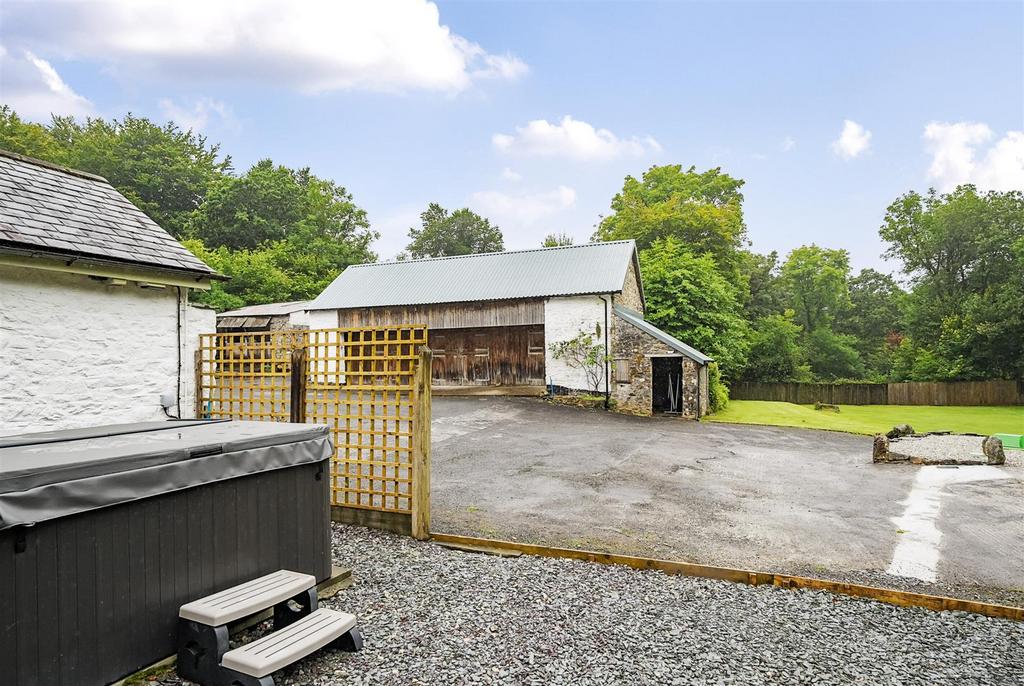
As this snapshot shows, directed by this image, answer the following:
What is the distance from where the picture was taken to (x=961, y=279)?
35219 mm

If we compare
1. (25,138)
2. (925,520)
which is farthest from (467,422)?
(25,138)

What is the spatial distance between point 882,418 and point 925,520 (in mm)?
18863

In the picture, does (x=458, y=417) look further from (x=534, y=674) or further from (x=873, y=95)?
(x=873, y=95)

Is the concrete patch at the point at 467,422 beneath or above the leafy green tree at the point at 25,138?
beneath

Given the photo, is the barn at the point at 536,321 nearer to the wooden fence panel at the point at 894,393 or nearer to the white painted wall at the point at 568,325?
the white painted wall at the point at 568,325

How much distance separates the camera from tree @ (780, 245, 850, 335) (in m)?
41.0

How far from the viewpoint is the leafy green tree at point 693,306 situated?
78.0ft

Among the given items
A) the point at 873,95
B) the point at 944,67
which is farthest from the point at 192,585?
the point at 873,95

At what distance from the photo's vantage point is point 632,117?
26.2 m

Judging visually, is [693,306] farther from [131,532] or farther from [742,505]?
[131,532]

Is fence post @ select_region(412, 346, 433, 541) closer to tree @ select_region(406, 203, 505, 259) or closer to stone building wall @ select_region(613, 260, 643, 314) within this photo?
stone building wall @ select_region(613, 260, 643, 314)

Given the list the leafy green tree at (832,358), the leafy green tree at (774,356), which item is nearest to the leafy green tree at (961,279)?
the leafy green tree at (832,358)

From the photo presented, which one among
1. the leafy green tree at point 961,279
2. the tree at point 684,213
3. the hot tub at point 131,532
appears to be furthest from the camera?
the tree at point 684,213

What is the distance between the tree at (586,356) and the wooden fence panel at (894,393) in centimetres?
1442
